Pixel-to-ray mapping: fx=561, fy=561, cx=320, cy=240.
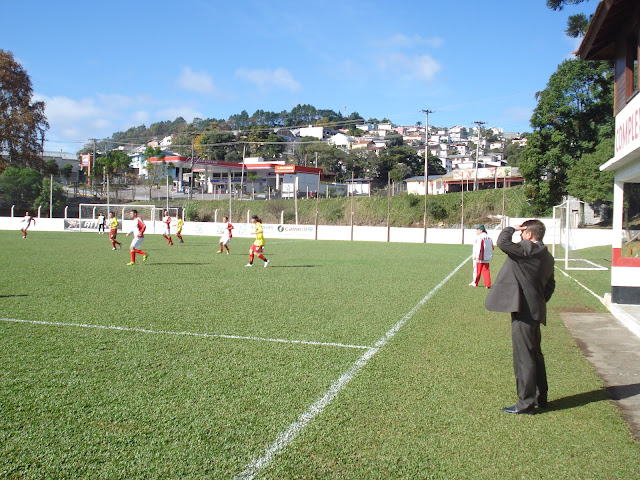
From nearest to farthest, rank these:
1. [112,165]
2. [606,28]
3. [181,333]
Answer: [181,333]
[606,28]
[112,165]

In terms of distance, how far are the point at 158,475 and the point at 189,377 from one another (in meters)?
2.18

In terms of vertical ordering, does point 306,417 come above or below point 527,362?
below

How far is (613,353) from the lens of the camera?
24.5ft

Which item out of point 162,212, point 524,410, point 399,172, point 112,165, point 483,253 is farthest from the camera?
point 399,172

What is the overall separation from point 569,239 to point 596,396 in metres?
22.7

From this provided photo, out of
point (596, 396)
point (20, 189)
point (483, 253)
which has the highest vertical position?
point (20, 189)

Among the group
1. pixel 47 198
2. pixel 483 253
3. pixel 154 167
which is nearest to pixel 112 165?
pixel 154 167

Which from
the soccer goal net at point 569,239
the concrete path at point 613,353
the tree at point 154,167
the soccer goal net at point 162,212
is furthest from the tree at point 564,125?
the tree at point 154,167

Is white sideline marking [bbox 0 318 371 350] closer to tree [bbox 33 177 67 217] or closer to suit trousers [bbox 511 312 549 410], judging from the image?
suit trousers [bbox 511 312 549 410]

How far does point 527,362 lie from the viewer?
16.5 feet

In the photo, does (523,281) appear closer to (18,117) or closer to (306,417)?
(306,417)

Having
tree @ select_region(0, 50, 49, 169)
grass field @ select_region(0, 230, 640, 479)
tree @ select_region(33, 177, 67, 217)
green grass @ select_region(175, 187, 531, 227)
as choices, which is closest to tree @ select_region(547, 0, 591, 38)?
grass field @ select_region(0, 230, 640, 479)

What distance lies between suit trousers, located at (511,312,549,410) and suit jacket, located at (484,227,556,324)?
11cm

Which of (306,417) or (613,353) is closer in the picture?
(306,417)
